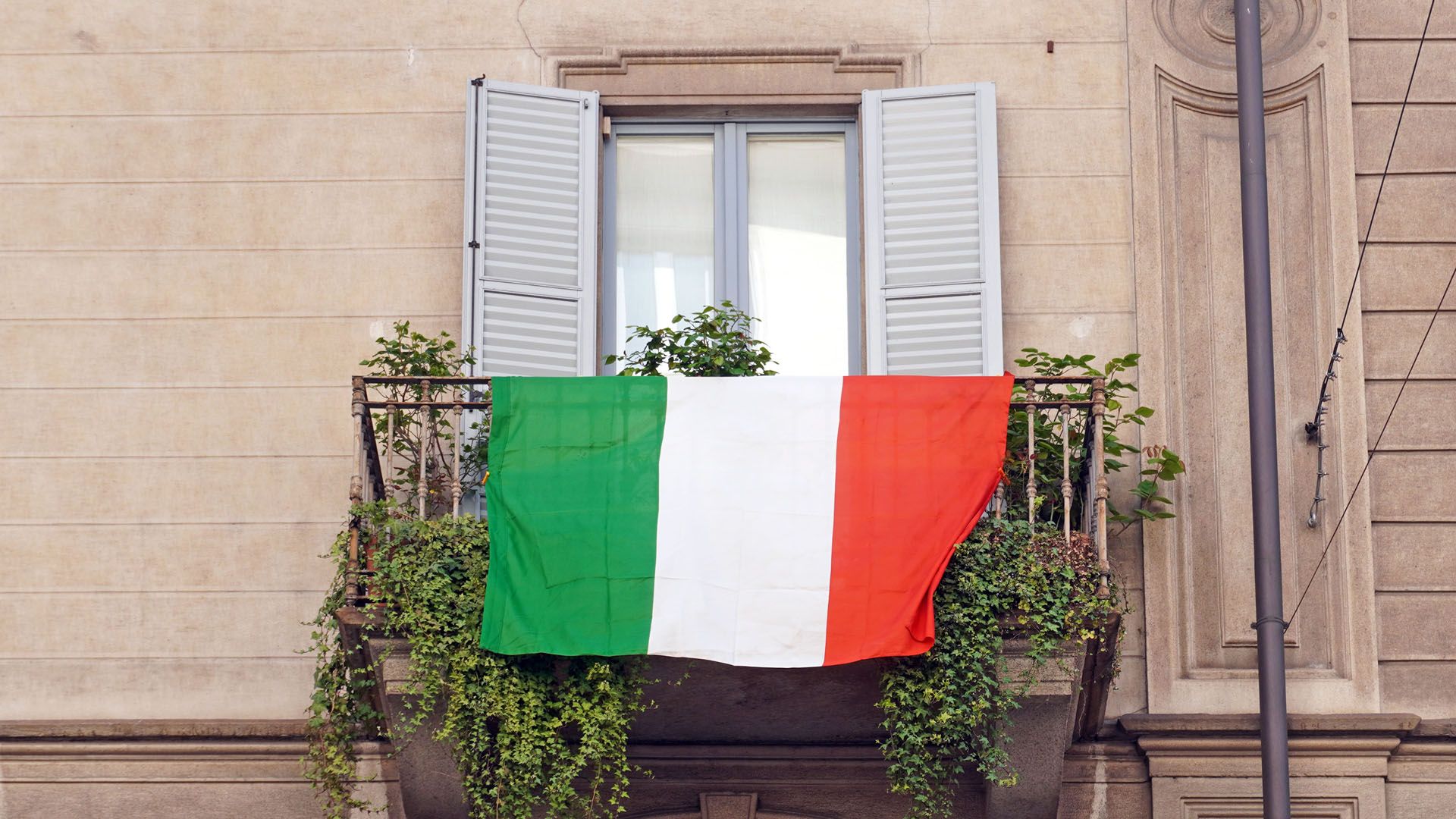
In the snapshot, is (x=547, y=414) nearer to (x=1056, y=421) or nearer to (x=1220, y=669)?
(x=1056, y=421)

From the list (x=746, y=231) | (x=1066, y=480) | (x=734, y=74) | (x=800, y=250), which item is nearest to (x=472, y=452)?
(x=746, y=231)

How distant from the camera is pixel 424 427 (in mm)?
9234

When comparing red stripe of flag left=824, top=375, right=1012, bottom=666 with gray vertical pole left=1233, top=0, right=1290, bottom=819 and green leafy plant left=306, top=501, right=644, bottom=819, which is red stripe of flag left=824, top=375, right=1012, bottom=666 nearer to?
green leafy plant left=306, top=501, right=644, bottom=819

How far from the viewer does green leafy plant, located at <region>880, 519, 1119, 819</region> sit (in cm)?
865

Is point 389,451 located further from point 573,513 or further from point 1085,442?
point 1085,442

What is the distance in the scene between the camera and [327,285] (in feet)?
33.8

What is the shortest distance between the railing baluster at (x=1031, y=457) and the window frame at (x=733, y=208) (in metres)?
1.53

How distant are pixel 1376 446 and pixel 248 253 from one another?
5748 millimetres

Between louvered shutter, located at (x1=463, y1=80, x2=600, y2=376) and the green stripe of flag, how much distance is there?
3.41ft

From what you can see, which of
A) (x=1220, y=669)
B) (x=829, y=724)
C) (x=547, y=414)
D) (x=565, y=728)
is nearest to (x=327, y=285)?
(x=547, y=414)

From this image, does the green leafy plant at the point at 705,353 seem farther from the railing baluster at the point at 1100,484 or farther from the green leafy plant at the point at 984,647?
the railing baluster at the point at 1100,484

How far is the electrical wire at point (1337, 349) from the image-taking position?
9.92 metres

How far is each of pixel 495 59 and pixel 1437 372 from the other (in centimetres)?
505

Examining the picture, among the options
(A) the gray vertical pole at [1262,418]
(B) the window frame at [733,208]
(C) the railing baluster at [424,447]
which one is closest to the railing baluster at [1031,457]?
(A) the gray vertical pole at [1262,418]
